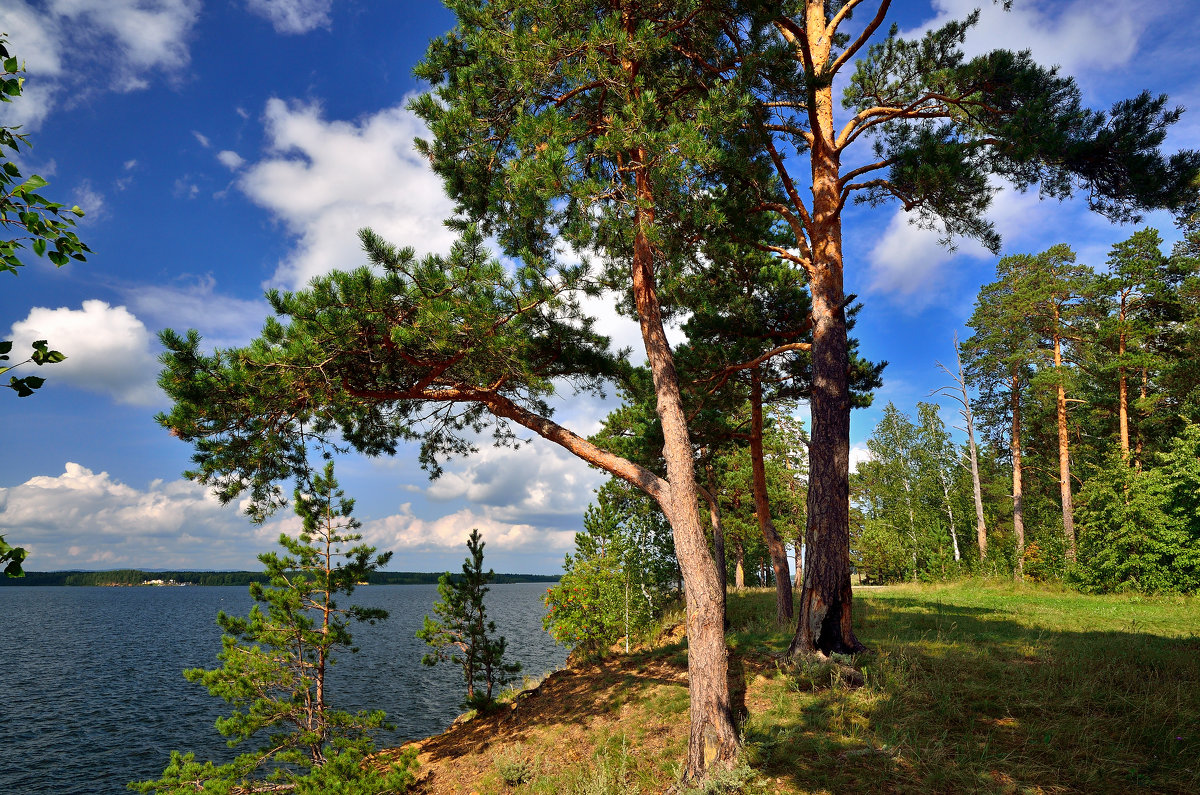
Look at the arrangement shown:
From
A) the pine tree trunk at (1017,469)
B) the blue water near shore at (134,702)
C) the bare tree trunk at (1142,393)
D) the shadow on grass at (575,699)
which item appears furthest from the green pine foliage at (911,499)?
the shadow on grass at (575,699)

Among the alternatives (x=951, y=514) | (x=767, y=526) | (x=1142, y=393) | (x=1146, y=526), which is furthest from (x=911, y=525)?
(x=767, y=526)

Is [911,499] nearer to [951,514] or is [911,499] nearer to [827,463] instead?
[951,514]

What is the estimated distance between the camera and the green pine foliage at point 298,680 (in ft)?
26.3

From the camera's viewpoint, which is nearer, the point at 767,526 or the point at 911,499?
the point at 767,526

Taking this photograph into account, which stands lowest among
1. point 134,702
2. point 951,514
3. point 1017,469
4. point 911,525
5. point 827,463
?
point 134,702

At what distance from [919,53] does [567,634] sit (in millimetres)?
15552

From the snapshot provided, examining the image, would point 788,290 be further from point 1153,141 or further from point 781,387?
point 1153,141

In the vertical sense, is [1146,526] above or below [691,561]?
below

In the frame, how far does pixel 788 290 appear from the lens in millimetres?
11008

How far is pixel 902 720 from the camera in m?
5.89

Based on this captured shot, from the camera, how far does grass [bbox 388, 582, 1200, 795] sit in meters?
4.98

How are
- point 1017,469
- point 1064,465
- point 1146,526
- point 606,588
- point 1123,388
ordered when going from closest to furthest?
point 606,588, point 1146,526, point 1123,388, point 1064,465, point 1017,469

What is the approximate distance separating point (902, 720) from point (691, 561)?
2.84 meters

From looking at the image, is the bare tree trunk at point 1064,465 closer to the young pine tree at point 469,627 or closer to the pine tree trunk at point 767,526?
the pine tree trunk at point 767,526
